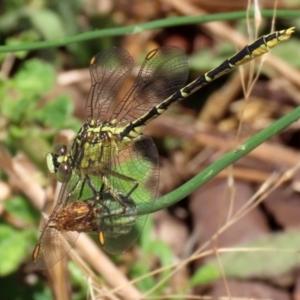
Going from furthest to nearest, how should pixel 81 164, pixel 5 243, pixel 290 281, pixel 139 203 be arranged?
pixel 290 281, pixel 5 243, pixel 81 164, pixel 139 203

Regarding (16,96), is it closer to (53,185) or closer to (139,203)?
(53,185)

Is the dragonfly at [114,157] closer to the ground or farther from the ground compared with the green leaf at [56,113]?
closer to the ground

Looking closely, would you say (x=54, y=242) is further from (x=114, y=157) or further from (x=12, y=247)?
(x=12, y=247)

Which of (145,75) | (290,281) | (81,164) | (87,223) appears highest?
(145,75)

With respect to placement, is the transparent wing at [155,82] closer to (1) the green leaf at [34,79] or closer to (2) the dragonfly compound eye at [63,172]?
(2) the dragonfly compound eye at [63,172]

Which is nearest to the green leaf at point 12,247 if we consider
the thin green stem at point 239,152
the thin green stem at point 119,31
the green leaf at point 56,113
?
the green leaf at point 56,113

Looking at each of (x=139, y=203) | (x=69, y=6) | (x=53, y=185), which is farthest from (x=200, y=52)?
(x=139, y=203)

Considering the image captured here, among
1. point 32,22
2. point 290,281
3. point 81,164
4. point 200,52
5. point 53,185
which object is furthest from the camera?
point 200,52
